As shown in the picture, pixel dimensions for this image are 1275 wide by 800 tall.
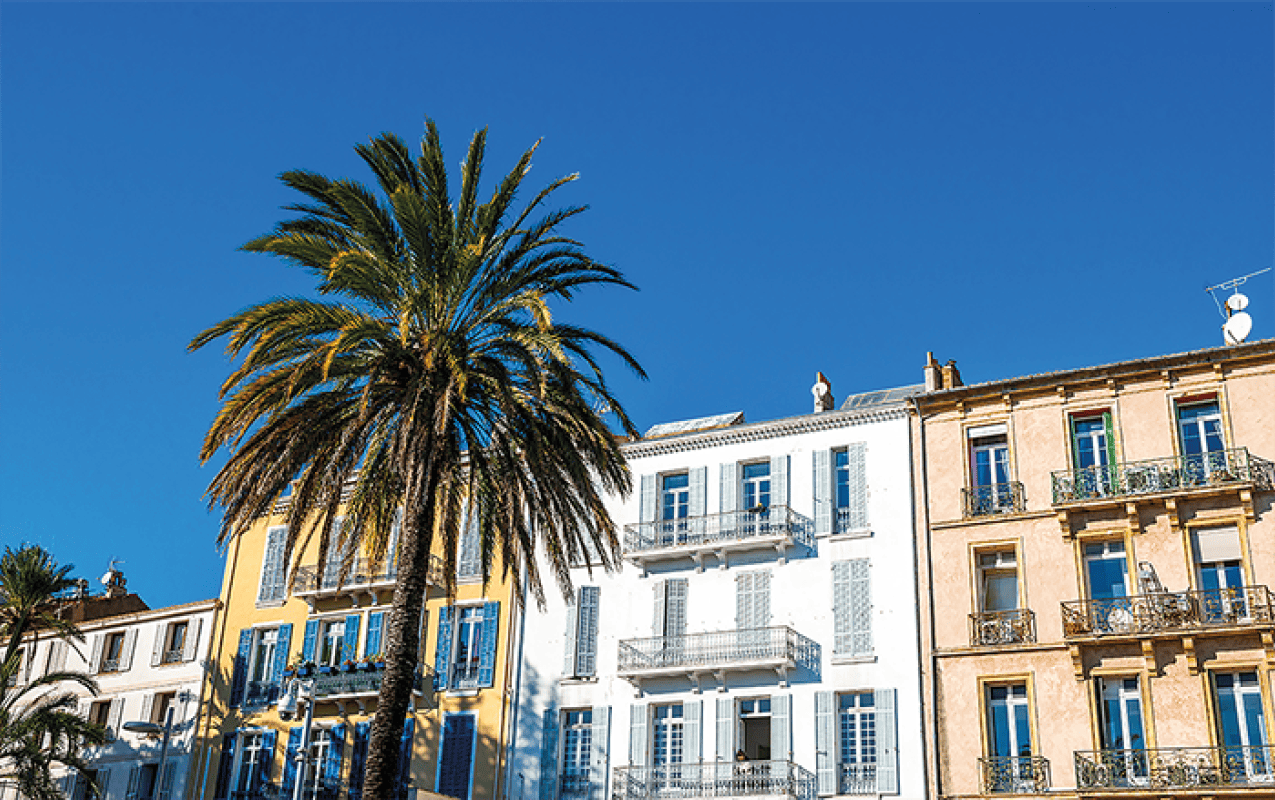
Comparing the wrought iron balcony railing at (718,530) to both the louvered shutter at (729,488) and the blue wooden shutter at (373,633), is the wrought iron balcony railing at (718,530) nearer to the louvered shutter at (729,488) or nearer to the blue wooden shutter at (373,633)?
the louvered shutter at (729,488)

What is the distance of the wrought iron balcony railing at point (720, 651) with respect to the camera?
3494 centimetres

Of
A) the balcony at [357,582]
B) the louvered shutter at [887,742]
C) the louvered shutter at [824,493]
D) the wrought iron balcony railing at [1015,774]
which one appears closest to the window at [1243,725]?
the wrought iron balcony railing at [1015,774]

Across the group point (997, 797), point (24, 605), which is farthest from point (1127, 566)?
point (24, 605)

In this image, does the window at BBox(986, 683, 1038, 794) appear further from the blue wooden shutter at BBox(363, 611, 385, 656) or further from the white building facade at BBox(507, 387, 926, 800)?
the blue wooden shutter at BBox(363, 611, 385, 656)

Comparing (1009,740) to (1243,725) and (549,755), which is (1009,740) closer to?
(1243,725)

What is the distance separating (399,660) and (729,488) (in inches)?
668

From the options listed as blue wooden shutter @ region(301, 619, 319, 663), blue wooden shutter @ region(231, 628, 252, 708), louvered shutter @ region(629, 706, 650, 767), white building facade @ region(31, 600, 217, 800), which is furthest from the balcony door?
white building facade @ region(31, 600, 217, 800)

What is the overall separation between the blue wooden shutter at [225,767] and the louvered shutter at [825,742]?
63.8 feet

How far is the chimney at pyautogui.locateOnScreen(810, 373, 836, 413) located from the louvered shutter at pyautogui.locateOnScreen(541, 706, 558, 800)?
12.1 metres

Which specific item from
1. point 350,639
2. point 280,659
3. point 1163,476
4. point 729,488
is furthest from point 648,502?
point 1163,476

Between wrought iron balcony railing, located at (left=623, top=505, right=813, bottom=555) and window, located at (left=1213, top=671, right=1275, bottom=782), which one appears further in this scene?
wrought iron balcony railing, located at (left=623, top=505, right=813, bottom=555)

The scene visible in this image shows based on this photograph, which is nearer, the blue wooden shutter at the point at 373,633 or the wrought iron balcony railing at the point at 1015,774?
the wrought iron balcony railing at the point at 1015,774

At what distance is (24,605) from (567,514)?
29461mm

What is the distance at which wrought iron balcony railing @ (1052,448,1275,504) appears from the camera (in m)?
31.7
